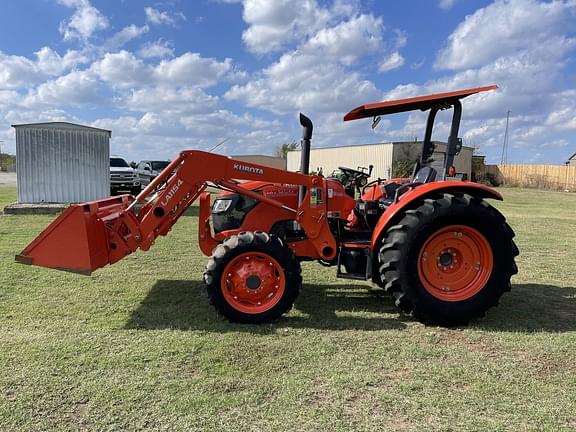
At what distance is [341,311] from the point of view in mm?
5160

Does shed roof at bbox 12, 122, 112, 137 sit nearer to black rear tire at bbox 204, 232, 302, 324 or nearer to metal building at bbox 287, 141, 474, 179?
black rear tire at bbox 204, 232, 302, 324

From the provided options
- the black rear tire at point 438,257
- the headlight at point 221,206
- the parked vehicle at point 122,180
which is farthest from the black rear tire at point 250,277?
the parked vehicle at point 122,180

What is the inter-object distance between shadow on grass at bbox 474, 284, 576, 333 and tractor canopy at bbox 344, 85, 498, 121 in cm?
235

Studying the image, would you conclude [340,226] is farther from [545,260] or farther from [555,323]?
[545,260]

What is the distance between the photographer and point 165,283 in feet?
20.7

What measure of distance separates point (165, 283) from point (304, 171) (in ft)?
8.34

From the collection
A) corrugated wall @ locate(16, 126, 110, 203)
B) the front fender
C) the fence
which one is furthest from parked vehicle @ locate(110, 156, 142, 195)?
the fence

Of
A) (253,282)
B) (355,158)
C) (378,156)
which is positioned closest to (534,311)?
(253,282)

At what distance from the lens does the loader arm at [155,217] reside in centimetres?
463

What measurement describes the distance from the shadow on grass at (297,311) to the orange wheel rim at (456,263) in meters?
0.56

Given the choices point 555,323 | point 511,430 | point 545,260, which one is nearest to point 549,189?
point 545,260

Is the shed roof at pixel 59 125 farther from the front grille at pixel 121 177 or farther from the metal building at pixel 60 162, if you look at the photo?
the front grille at pixel 121 177

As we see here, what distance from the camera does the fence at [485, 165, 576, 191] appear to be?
37781 millimetres

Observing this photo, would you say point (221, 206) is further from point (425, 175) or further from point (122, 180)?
point (122, 180)
